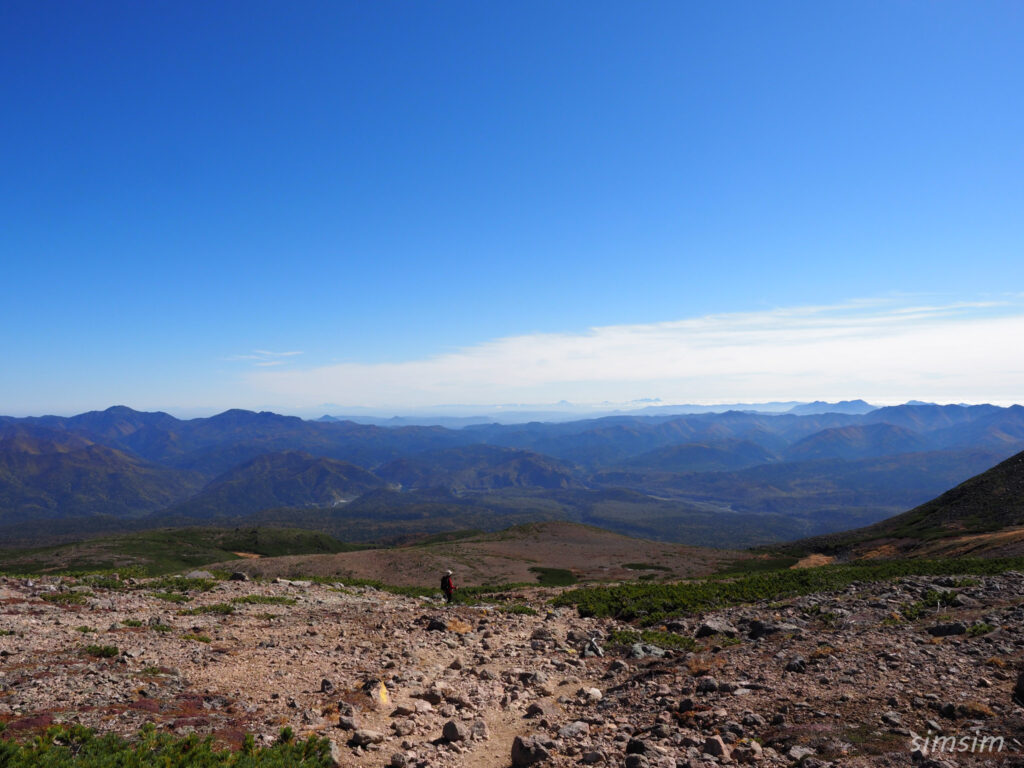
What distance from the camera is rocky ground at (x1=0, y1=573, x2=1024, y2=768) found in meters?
10.3

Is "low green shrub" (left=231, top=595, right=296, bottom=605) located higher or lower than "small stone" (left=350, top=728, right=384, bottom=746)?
lower

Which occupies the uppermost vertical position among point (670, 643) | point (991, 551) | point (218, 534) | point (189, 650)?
point (189, 650)

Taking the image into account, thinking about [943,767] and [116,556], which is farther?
[116,556]

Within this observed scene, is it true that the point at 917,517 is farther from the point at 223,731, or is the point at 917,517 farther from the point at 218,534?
the point at 218,534

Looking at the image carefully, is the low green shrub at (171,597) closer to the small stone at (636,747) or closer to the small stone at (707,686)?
the small stone at (636,747)

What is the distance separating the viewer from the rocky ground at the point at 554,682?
10.3 meters

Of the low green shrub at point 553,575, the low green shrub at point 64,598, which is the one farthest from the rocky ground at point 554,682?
the low green shrub at point 553,575

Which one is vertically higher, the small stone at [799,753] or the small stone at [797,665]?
the small stone at [799,753]

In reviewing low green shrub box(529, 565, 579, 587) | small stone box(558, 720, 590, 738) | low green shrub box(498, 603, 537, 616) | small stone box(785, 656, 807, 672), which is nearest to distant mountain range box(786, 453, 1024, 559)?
low green shrub box(529, 565, 579, 587)

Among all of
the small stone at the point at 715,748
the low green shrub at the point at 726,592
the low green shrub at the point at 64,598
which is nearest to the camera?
the small stone at the point at 715,748

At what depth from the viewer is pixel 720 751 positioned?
32.6ft

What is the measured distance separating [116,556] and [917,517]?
151239 millimetres

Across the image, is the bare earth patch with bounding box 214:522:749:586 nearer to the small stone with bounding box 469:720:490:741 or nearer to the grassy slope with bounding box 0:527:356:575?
the grassy slope with bounding box 0:527:356:575

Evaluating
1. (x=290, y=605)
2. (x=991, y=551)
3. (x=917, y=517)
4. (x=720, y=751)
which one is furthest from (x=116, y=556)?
(x=917, y=517)
